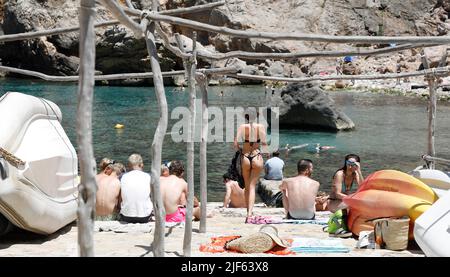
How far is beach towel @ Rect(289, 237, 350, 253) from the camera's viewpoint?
6.52m

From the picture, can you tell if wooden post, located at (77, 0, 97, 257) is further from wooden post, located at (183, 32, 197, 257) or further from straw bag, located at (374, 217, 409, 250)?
straw bag, located at (374, 217, 409, 250)

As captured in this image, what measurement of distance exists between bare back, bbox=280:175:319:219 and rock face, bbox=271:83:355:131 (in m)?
16.5

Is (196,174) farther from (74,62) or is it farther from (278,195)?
(74,62)

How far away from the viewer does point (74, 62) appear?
50469 mm

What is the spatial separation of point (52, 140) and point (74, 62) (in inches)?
1752

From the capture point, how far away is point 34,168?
6.66 m

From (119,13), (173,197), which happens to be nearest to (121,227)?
(173,197)

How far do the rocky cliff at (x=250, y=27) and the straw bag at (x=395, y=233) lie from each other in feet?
110

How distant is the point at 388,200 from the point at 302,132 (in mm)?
17635

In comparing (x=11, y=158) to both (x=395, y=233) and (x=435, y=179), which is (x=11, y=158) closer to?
(x=395, y=233)

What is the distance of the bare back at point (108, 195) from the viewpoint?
820 cm

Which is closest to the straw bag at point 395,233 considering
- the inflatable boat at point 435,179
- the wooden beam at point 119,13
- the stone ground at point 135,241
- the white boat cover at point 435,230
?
the stone ground at point 135,241

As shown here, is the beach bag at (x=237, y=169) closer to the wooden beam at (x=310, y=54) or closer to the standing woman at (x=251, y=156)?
the standing woman at (x=251, y=156)
